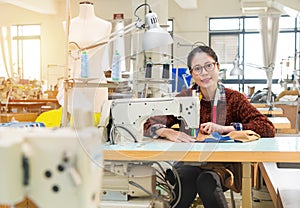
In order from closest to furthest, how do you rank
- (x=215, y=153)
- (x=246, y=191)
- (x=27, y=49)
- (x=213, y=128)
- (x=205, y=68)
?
1. (x=215, y=153)
2. (x=246, y=191)
3. (x=213, y=128)
4. (x=205, y=68)
5. (x=27, y=49)

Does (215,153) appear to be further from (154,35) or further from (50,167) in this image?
(50,167)

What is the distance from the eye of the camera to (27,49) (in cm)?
966

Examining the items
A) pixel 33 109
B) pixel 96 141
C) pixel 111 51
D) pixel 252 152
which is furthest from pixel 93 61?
pixel 33 109

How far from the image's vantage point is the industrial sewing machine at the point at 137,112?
164 cm

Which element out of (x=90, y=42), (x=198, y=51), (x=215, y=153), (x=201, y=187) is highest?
(x=90, y=42)

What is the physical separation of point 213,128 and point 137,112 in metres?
0.45

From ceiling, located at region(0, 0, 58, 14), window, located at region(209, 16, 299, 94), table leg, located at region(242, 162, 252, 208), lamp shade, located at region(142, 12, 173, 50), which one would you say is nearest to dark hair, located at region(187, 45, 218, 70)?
lamp shade, located at region(142, 12, 173, 50)

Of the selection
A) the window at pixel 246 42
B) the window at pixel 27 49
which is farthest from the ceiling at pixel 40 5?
the window at pixel 246 42

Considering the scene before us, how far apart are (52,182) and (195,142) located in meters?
1.18

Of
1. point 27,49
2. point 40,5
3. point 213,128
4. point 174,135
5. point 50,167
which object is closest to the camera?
point 50,167

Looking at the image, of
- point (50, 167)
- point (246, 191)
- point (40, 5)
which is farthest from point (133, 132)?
point (40, 5)

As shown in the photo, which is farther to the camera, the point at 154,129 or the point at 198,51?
the point at 198,51

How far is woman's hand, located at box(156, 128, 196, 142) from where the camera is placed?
68.1 inches

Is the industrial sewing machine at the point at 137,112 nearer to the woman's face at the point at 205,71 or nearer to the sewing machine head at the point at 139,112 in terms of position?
the sewing machine head at the point at 139,112
